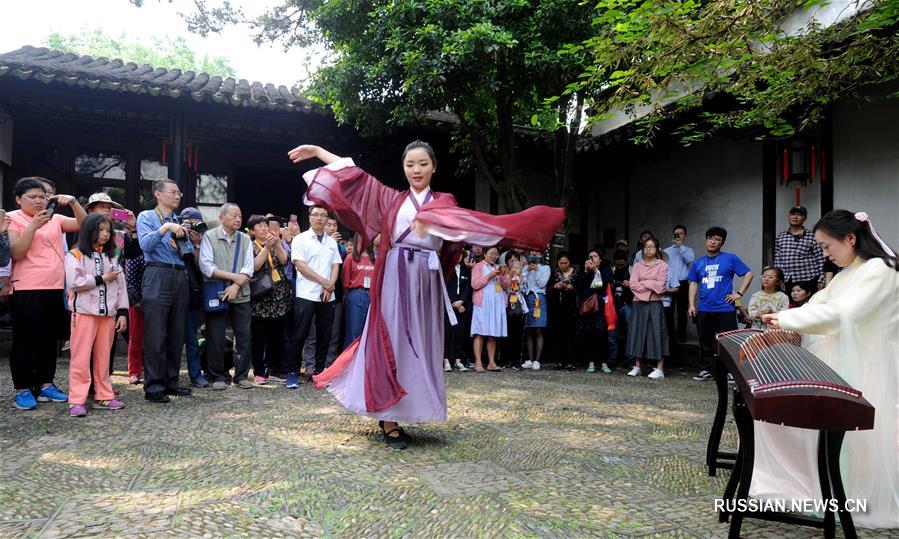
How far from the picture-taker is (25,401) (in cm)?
489

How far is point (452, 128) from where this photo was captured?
1055cm

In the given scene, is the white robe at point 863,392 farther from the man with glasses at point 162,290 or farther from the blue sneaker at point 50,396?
the blue sneaker at point 50,396

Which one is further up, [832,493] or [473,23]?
[473,23]

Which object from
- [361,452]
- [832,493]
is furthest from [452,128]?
[832,493]

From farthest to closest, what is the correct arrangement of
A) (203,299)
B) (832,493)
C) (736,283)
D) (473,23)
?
(736,283)
(473,23)
(203,299)
(832,493)

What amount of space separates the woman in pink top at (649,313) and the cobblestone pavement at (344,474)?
10.2ft

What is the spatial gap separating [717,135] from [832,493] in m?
9.15

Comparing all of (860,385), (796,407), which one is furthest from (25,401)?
(860,385)

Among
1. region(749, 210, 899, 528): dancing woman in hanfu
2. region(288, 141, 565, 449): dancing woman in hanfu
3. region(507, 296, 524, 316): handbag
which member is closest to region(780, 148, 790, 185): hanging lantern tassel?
region(507, 296, 524, 316): handbag

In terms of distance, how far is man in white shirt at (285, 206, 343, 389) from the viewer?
6750 mm

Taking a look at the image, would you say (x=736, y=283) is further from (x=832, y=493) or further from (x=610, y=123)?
(x=832, y=493)

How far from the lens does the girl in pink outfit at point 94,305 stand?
479 cm

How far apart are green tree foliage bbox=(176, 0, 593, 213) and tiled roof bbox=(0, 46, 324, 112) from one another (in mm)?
809

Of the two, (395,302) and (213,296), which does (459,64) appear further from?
(395,302)
